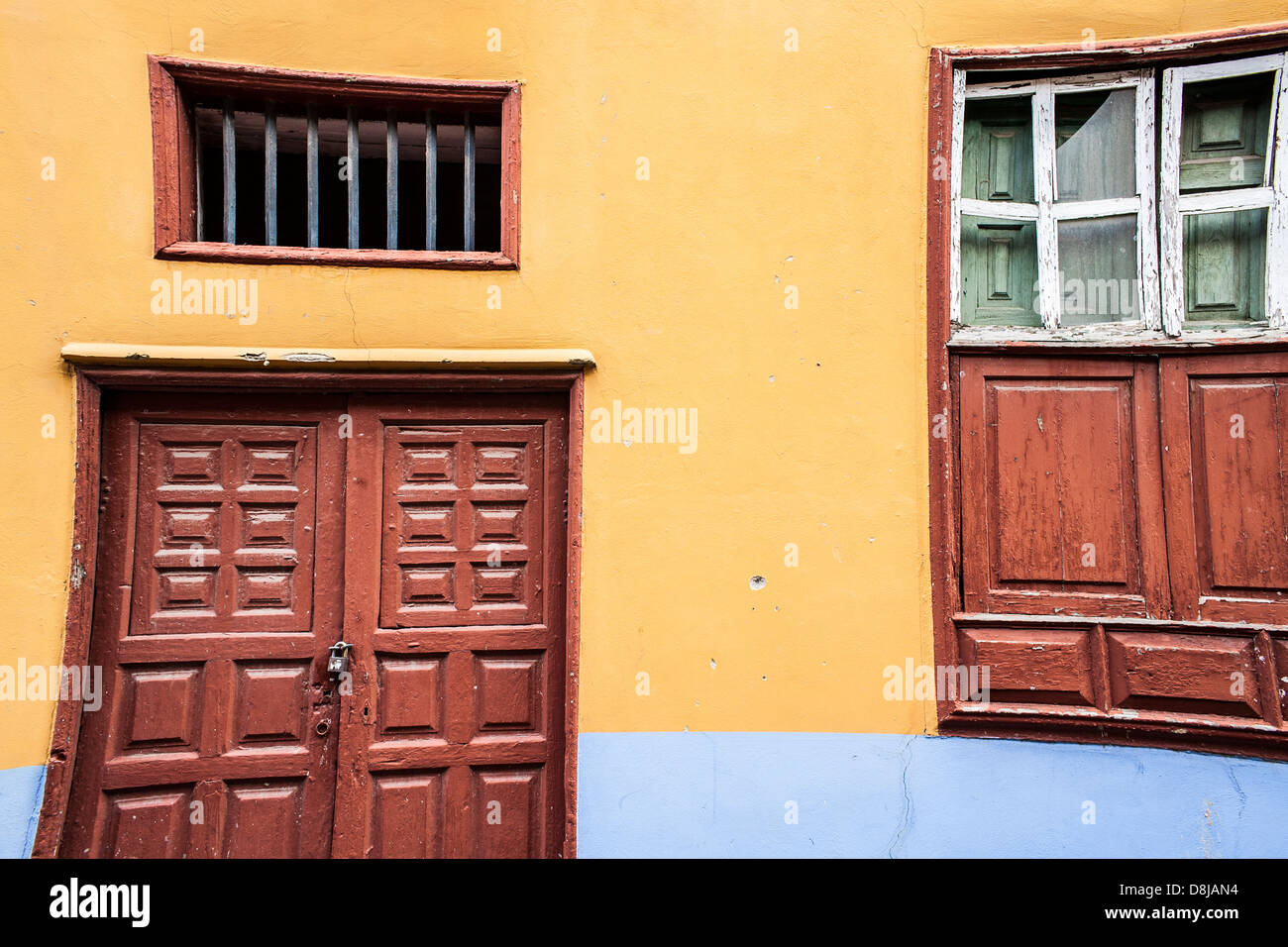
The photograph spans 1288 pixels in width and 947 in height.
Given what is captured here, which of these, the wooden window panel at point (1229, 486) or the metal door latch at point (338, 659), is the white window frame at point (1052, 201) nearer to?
the wooden window panel at point (1229, 486)

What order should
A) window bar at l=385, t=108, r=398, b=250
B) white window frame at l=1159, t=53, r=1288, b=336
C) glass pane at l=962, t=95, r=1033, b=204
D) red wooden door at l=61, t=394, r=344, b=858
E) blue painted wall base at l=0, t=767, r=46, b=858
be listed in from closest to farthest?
1. blue painted wall base at l=0, t=767, r=46, b=858
2. red wooden door at l=61, t=394, r=344, b=858
3. white window frame at l=1159, t=53, r=1288, b=336
4. window bar at l=385, t=108, r=398, b=250
5. glass pane at l=962, t=95, r=1033, b=204

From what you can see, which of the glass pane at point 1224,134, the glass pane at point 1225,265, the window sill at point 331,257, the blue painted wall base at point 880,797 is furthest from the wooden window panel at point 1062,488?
the window sill at point 331,257

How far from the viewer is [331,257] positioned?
9.86 ft

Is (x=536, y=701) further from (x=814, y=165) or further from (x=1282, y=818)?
(x=1282, y=818)

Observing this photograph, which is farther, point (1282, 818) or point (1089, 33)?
point (1089, 33)

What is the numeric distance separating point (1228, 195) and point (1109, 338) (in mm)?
858

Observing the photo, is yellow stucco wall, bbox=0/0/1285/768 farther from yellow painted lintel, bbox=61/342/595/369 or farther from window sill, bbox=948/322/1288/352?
window sill, bbox=948/322/1288/352

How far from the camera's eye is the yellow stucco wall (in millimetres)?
2934

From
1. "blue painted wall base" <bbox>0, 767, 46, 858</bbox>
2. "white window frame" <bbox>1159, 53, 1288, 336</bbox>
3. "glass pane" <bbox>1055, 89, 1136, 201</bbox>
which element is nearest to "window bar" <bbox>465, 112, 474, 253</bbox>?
"glass pane" <bbox>1055, 89, 1136, 201</bbox>

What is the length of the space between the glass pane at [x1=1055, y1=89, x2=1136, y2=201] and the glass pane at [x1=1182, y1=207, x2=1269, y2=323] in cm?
39

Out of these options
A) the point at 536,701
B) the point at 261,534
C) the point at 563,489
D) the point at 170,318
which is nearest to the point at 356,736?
the point at 536,701

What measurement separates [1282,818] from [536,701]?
10.7ft

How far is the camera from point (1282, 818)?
113 inches

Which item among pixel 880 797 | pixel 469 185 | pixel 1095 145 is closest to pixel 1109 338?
pixel 1095 145
